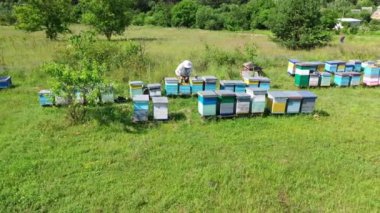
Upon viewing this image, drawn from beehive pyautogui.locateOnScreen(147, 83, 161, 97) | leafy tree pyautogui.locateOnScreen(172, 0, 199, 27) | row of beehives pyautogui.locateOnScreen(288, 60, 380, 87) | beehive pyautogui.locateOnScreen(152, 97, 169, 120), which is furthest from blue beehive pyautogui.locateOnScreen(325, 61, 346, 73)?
leafy tree pyautogui.locateOnScreen(172, 0, 199, 27)

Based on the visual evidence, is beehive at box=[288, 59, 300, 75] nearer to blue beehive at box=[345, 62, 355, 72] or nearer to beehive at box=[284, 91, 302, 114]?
blue beehive at box=[345, 62, 355, 72]

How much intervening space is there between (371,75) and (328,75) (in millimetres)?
1798

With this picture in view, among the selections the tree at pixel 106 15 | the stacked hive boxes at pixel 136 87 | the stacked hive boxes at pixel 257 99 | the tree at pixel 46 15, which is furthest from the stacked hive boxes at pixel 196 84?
the tree at pixel 46 15

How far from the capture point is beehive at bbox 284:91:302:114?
8102mm

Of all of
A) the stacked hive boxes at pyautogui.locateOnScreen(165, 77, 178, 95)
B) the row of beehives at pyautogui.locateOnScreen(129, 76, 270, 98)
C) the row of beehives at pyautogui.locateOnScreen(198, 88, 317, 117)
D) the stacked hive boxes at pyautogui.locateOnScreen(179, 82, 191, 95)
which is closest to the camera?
the row of beehives at pyautogui.locateOnScreen(198, 88, 317, 117)

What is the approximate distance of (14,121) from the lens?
304 inches

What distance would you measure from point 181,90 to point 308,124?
3620 mm

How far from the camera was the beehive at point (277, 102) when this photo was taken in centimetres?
804

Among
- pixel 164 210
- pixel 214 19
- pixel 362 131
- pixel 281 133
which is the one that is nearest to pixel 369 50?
pixel 362 131

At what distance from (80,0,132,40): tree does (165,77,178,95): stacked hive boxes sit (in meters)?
14.5

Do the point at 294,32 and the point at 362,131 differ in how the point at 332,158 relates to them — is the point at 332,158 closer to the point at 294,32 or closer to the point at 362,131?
the point at 362,131

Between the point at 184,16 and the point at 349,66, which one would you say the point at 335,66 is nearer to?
the point at 349,66

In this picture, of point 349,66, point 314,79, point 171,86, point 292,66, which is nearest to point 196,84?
point 171,86

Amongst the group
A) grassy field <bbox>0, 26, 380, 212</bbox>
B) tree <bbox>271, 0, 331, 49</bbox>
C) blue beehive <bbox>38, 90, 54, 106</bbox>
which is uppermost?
tree <bbox>271, 0, 331, 49</bbox>
